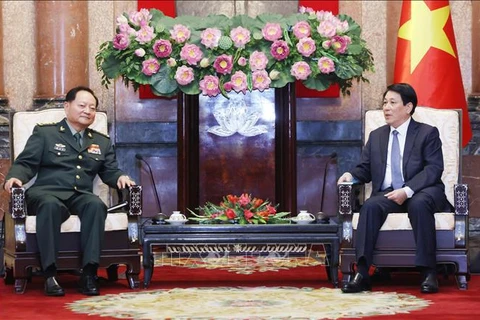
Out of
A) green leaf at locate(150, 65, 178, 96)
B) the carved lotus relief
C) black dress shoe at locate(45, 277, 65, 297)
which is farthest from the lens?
the carved lotus relief

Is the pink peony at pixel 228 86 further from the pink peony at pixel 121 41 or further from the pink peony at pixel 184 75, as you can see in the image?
the pink peony at pixel 121 41

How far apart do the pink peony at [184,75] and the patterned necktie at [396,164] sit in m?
1.58

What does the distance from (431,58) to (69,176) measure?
9.90ft

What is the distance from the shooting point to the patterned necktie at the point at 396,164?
6.91 meters

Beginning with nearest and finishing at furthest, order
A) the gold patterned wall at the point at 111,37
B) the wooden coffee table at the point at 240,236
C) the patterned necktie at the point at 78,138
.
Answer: the wooden coffee table at the point at 240,236, the patterned necktie at the point at 78,138, the gold patterned wall at the point at 111,37

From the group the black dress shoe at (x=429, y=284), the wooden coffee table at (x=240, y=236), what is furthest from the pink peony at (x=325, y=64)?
the black dress shoe at (x=429, y=284)

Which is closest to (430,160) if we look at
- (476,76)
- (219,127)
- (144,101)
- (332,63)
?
(332,63)

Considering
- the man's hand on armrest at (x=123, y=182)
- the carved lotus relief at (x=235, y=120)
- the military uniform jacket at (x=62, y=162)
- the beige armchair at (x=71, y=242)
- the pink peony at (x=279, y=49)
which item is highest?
the pink peony at (x=279, y=49)

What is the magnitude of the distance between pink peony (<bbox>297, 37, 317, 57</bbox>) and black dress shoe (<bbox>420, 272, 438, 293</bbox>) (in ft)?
6.56

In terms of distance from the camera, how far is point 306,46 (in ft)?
25.3

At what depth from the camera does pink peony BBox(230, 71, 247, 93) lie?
7.79 m

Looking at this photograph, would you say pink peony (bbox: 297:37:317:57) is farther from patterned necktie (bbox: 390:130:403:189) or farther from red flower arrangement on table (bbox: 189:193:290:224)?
red flower arrangement on table (bbox: 189:193:290:224)

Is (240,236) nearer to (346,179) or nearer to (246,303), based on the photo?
(346,179)

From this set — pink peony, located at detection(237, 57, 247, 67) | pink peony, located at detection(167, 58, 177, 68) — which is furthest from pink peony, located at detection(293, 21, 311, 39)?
pink peony, located at detection(167, 58, 177, 68)
